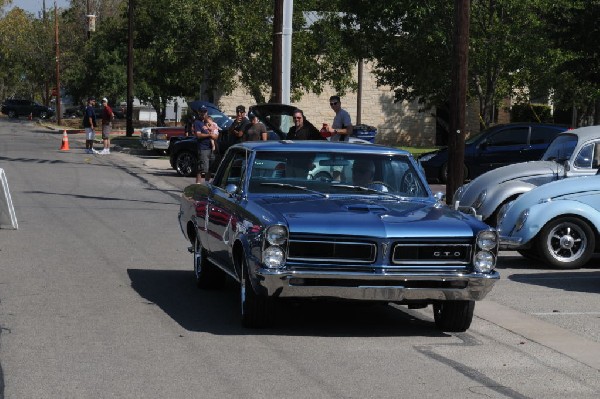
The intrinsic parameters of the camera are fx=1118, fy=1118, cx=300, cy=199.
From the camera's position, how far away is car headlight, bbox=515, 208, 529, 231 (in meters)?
13.9

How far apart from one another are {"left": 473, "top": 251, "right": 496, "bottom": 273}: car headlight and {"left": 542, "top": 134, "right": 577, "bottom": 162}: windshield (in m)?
7.40

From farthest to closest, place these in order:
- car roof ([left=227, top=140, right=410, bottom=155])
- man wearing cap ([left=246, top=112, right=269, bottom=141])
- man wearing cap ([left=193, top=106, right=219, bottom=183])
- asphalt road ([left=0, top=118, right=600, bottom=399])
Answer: man wearing cap ([left=193, top=106, right=219, bottom=183])
man wearing cap ([left=246, top=112, right=269, bottom=141])
car roof ([left=227, top=140, right=410, bottom=155])
asphalt road ([left=0, top=118, right=600, bottom=399])

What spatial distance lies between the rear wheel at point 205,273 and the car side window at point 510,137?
16.5 metres

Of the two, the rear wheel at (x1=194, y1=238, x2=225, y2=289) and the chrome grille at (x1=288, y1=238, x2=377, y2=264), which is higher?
the chrome grille at (x1=288, y1=238, x2=377, y2=264)

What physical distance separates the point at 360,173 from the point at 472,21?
971 inches

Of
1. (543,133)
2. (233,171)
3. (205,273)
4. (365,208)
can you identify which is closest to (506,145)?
(543,133)

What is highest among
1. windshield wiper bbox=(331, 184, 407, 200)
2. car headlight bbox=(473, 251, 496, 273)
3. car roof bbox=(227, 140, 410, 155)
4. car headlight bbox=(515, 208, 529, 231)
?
car roof bbox=(227, 140, 410, 155)

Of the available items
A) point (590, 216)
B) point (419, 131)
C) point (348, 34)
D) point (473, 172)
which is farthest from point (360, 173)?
point (419, 131)

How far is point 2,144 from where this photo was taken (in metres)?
43.1

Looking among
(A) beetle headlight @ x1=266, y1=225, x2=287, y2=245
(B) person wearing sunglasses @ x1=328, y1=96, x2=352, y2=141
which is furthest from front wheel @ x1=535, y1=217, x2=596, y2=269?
(B) person wearing sunglasses @ x1=328, y1=96, x2=352, y2=141

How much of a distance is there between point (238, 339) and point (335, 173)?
84.7 inches

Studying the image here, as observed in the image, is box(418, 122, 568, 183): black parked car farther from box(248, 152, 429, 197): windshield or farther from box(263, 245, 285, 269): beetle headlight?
box(263, 245, 285, 269): beetle headlight

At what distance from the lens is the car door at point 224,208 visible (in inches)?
392

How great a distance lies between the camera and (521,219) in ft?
45.6
